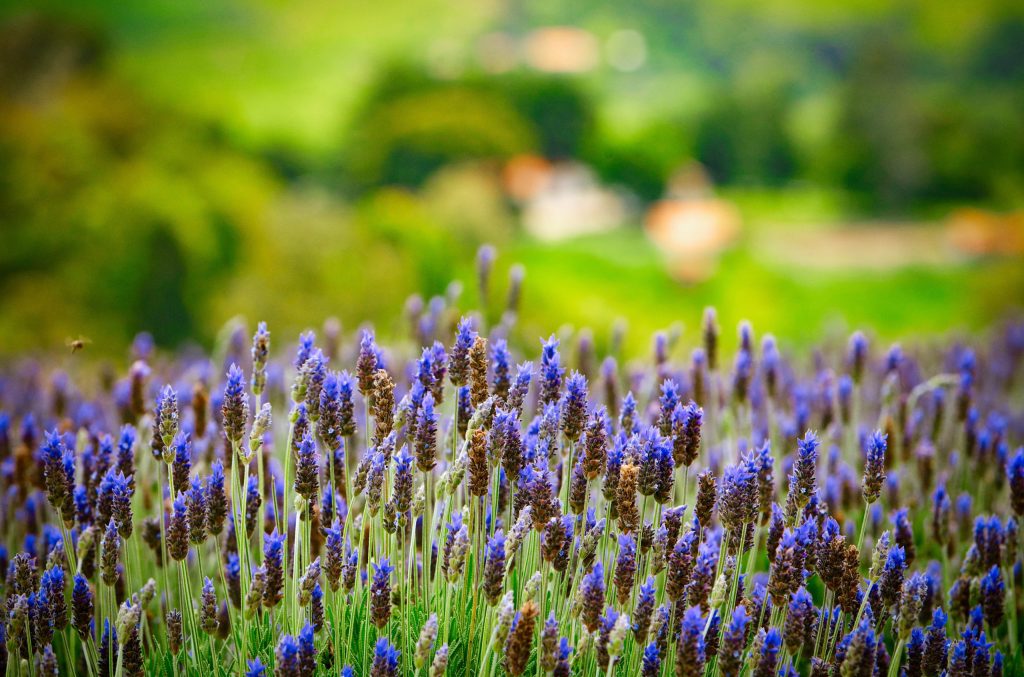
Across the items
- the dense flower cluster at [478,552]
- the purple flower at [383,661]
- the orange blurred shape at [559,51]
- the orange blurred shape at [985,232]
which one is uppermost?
the orange blurred shape at [559,51]

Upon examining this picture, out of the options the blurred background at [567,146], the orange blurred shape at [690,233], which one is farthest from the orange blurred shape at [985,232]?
the orange blurred shape at [690,233]

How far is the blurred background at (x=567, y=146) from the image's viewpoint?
6570mm

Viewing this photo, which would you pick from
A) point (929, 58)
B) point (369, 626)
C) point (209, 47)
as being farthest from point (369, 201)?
point (369, 626)

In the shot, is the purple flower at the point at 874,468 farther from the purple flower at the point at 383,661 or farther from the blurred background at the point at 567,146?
the blurred background at the point at 567,146

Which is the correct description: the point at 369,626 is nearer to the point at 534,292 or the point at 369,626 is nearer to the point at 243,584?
the point at 243,584

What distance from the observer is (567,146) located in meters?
7.46

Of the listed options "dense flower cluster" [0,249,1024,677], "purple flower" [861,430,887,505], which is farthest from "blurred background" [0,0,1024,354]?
"purple flower" [861,430,887,505]

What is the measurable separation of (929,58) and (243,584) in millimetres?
7813

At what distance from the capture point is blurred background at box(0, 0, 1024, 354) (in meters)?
6.57

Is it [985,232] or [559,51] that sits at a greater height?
[559,51]

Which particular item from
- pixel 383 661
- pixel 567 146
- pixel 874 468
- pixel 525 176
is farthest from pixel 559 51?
pixel 383 661

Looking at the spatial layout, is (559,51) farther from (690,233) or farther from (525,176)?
(690,233)

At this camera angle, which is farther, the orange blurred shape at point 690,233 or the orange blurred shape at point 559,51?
the orange blurred shape at point 559,51

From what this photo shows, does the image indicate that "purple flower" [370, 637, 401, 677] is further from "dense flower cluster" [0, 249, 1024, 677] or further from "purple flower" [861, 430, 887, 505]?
"purple flower" [861, 430, 887, 505]
